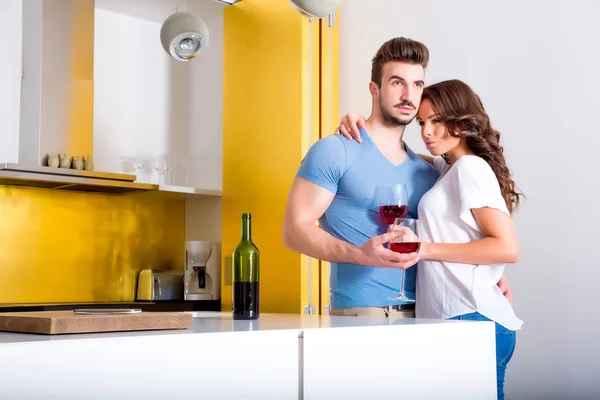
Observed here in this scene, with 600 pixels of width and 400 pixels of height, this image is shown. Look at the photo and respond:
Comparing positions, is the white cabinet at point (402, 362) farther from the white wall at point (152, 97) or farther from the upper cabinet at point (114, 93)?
the white wall at point (152, 97)

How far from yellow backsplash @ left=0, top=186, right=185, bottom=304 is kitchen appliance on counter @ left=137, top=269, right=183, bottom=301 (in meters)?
0.16

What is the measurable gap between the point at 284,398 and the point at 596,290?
2004 millimetres

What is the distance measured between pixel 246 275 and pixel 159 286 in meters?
2.64

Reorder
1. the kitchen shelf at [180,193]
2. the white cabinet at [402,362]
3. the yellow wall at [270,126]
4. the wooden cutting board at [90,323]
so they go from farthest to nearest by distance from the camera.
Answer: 1. the kitchen shelf at [180,193]
2. the yellow wall at [270,126]
3. the white cabinet at [402,362]
4. the wooden cutting board at [90,323]

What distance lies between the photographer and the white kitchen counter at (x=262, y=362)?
1146mm

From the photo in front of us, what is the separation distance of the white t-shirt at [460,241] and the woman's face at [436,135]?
149 mm

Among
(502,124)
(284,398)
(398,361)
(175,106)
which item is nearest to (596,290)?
(502,124)

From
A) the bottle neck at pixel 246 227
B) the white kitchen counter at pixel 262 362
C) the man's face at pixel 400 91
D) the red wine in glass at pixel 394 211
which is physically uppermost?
the man's face at pixel 400 91

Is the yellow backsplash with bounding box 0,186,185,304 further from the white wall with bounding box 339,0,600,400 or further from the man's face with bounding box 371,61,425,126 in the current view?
the man's face with bounding box 371,61,425,126

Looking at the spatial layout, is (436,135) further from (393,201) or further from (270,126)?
(270,126)

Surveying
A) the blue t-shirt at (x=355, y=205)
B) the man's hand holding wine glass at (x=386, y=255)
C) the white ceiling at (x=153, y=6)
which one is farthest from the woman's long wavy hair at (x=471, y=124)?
the white ceiling at (x=153, y=6)

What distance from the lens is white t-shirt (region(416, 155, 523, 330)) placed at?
211cm

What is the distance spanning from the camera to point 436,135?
2.37m

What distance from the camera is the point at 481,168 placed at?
2160 millimetres
